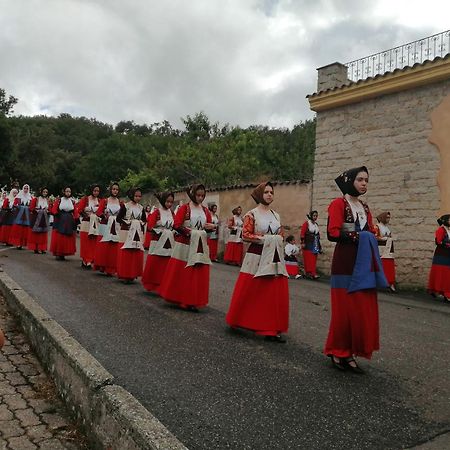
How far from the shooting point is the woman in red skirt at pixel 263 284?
5484mm

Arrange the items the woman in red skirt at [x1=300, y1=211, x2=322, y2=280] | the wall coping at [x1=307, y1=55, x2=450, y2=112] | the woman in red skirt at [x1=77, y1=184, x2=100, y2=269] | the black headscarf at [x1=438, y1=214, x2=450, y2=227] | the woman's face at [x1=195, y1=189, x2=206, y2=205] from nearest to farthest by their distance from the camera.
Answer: the woman's face at [x1=195, y1=189, x2=206, y2=205] → the black headscarf at [x1=438, y1=214, x2=450, y2=227] → the woman in red skirt at [x1=77, y1=184, x2=100, y2=269] → the wall coping at [x1=307, y1=55, x2=450, y2=112] → the woman in red skirt at [x1=300, y1=211, x2=322, y2=280]

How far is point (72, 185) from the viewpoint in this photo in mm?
50031

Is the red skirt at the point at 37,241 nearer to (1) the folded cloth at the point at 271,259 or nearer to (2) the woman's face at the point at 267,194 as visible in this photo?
(2) the woman's face at the point at 267,194

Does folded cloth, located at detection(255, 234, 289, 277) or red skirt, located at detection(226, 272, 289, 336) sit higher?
folded cloth, located at detection(255, 234, 289, 277)

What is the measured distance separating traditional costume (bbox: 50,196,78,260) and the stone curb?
794 cm

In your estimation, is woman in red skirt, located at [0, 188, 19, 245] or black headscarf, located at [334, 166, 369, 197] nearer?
black headscarf, located at [334, 166, 369, 197]

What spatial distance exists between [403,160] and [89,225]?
7.88m

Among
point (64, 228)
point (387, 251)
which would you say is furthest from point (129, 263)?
point (387, 251)

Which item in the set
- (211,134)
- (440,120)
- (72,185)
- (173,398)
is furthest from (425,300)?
(72,185)

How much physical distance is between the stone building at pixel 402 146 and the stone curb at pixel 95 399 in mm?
9510

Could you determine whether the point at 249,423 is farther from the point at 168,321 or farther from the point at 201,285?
the point at 201,285

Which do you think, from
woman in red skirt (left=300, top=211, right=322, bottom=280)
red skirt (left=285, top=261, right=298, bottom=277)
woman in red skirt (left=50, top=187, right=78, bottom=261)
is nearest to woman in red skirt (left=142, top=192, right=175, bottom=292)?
woman in red skirt (left=50, top=187, right=78, bottom=261)

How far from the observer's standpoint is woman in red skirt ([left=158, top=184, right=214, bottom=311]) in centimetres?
696

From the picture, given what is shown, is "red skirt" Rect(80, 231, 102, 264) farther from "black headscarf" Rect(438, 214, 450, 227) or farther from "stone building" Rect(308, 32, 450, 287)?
"black headscarf" Rect(438, 214, 450, 227)
